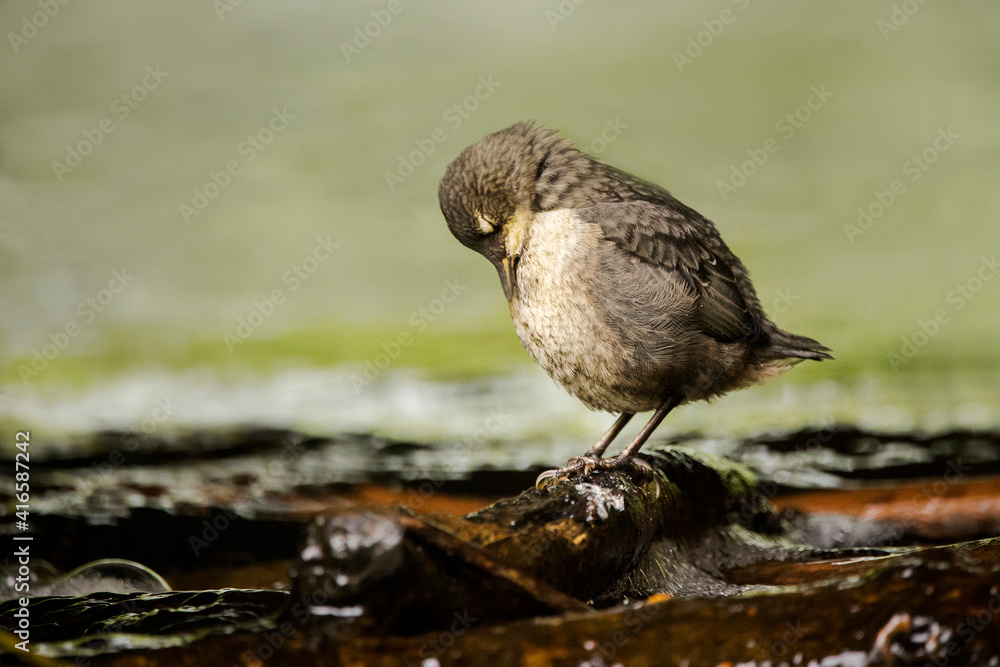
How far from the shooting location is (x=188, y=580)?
13.0ft

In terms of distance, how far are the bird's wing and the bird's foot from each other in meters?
0.63

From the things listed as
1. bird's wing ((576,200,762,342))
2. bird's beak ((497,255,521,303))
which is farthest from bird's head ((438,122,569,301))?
bird's wing ((576,200,762,342))

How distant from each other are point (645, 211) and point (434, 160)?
3.69 meters

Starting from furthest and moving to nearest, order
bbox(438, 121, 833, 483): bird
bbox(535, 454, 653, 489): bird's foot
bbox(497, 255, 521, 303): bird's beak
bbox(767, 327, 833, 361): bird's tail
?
bbox(767, 327, 833, 361): bird's tail < bbox(497, 255, 521, 303): bird's beak < bbox(438, 121, 833, 483): bird < bbox(535, 454, 653, 489): bird's foot

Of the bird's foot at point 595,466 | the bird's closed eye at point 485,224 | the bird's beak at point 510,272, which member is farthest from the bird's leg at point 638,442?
the bird's closed eye at point 485,224

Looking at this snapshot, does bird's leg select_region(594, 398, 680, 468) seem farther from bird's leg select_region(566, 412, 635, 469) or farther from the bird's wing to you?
the bird's wing

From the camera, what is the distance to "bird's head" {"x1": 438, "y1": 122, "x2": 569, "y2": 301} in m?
3.20

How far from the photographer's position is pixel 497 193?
3.20 metres

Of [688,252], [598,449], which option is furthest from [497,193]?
[598,449]

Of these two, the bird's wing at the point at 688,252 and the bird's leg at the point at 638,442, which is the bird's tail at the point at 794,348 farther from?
the bird's leg at the point at 638,442

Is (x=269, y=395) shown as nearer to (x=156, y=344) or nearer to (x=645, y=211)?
(x=156, y=344)

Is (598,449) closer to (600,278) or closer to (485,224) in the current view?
(600,278)

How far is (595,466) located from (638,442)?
250mm

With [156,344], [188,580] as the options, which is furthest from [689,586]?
[156,344]
